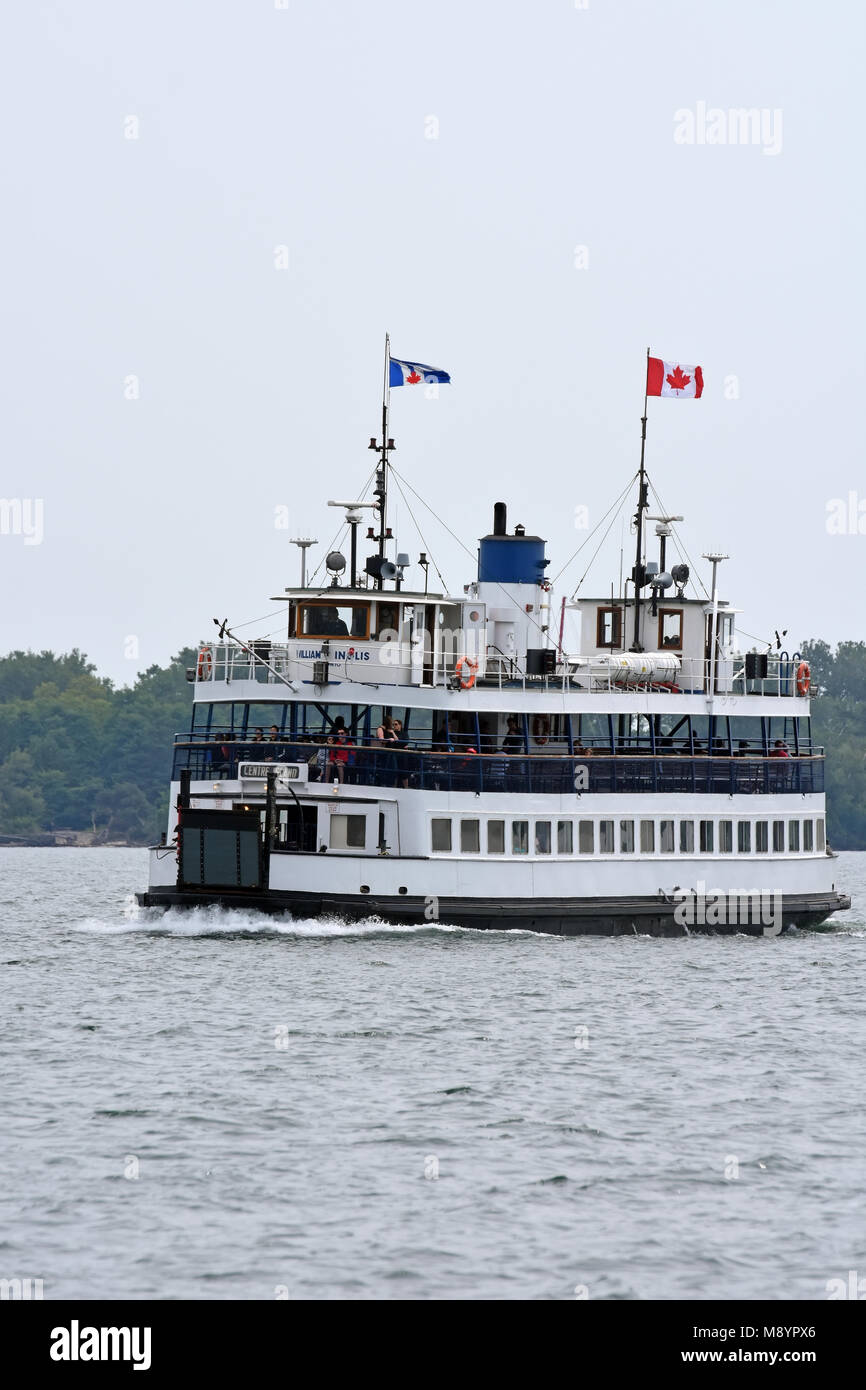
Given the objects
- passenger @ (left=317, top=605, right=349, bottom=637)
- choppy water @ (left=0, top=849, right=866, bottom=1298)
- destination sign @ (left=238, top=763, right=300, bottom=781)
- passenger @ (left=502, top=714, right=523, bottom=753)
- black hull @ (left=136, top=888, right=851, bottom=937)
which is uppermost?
passenger @ (left=317, top=605, right=349, bottom=637)

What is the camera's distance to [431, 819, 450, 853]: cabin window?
5228 centimetres

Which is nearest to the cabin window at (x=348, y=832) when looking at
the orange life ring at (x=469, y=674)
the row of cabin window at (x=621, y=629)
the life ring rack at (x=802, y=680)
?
the orange life ring at (x=469, y=674)

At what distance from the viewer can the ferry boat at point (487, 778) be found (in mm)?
51062

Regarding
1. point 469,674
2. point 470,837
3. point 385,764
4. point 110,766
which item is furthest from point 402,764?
point 110,766

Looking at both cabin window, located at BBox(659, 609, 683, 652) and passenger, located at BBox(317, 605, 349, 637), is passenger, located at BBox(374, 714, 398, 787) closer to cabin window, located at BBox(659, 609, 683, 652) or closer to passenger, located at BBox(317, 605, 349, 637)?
passenger, located at BBox(317, 605, 349, 637)

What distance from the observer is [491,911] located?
5234cm

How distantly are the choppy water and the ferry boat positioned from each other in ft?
7.26

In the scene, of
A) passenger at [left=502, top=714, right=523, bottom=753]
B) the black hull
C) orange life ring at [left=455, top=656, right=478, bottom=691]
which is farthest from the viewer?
passenger at [left=502, top=714, right=523, bottom=753]

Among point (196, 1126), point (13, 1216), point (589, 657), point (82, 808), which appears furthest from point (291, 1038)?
point (82, 808)

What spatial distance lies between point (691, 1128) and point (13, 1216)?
9784 millimetres

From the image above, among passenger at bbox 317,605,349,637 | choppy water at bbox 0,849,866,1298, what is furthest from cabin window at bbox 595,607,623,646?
choppy water at bbox 0,849,866,1298
